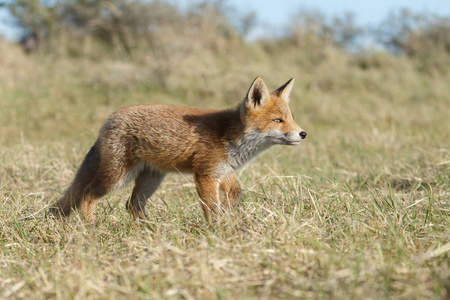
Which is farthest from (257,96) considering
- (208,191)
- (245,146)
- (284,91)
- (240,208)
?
(240,208)

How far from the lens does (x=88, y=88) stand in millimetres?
12242

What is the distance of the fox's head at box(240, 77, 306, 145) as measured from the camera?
446 centimetres

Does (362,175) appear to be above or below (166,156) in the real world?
below

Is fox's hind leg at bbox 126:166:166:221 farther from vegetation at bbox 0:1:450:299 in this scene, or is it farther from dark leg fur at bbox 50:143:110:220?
dark leg fur at bbox 50:143:110:220

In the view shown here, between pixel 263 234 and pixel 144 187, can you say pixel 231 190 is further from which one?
pixel 263 234

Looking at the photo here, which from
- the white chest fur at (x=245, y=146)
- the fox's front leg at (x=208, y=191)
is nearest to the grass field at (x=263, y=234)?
the fox's front leg at (x=208, y=191)

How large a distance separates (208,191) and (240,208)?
0.57m

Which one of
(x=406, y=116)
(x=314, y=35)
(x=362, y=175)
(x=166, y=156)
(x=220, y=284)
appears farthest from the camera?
(x=314, y=35)

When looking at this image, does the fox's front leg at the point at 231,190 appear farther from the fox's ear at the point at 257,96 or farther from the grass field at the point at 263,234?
the fox's ear at the point at 257,96

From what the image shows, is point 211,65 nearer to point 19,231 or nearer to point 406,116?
point 406,116

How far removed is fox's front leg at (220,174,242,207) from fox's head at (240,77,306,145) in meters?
0.55

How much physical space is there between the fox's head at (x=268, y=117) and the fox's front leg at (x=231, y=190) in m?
0.55

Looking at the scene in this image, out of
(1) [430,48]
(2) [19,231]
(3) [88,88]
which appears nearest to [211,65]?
(3) [88,88]

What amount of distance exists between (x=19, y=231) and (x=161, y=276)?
67.5 inches
